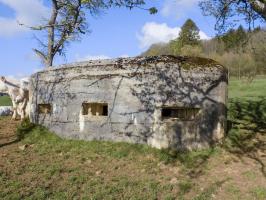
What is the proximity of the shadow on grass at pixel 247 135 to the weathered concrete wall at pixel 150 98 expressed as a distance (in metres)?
0.45

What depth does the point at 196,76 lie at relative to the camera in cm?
869

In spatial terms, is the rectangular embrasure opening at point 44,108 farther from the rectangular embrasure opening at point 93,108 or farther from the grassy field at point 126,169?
the rectangular embrasure opening at point 93,108

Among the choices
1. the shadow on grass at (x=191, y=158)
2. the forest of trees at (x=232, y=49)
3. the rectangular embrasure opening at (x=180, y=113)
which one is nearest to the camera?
the shadow on grass at (x=191, y=158)

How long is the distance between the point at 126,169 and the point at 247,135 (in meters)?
3.51

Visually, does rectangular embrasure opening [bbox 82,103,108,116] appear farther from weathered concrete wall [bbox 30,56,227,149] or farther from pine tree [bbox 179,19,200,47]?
pine tree [bbox 179,19,200,47]

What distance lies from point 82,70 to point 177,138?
9.58 feet

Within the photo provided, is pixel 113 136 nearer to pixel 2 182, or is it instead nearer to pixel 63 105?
pixel 63 105

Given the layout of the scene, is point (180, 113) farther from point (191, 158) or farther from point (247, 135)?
point (247, 135)

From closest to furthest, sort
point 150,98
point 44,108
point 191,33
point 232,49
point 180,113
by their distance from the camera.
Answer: point 150,98, point 180,113, point 44,108, point 232,49, point 191,33

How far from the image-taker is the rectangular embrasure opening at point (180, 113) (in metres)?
8.74

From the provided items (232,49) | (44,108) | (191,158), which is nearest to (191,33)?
(232,49)

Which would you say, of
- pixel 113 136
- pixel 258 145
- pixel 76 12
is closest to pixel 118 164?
pixel 113 136

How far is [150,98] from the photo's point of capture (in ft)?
28.0

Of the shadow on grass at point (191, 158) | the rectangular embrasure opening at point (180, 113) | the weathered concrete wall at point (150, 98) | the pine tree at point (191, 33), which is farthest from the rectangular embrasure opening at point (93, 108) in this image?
the pine tree at point (191, 33)
